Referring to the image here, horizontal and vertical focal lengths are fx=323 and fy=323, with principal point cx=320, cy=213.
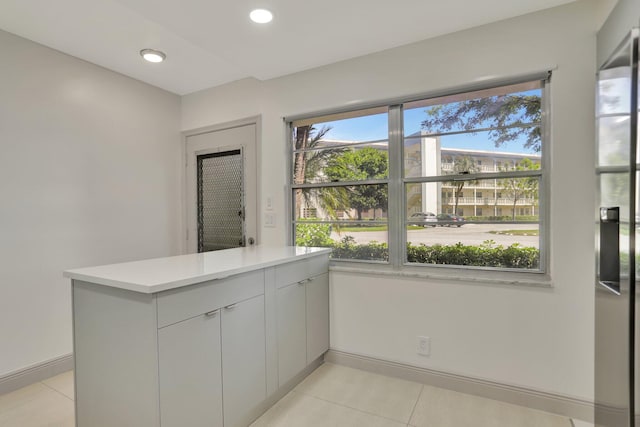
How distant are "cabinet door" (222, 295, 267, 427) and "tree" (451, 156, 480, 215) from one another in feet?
4.96

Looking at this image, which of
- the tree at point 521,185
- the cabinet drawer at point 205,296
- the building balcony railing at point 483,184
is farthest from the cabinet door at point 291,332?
the tree at point 521,185

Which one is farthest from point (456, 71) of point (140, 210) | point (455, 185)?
point (140, 210)

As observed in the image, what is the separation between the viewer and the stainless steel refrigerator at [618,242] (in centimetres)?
140

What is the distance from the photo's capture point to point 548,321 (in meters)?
1.98

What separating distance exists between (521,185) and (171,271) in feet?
7.14

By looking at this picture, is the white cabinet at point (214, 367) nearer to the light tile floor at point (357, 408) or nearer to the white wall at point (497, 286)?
the light tile floor at point (357, 408)

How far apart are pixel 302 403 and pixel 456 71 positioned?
246cm

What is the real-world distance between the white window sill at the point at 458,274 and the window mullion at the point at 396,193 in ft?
0.33

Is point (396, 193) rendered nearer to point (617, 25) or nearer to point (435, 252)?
point (435, 252)

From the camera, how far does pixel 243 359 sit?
1.77 m

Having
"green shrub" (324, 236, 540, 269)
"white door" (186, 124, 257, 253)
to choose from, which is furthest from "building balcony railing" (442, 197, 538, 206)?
"white door" (186, 124, 257, 253)

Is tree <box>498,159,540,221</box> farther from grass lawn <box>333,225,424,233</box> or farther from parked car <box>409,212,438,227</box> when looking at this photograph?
grass lawn <box>333,225,424,233</box>

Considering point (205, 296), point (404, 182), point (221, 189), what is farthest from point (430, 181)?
point (221, 189)

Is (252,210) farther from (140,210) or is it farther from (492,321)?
(492,321)
